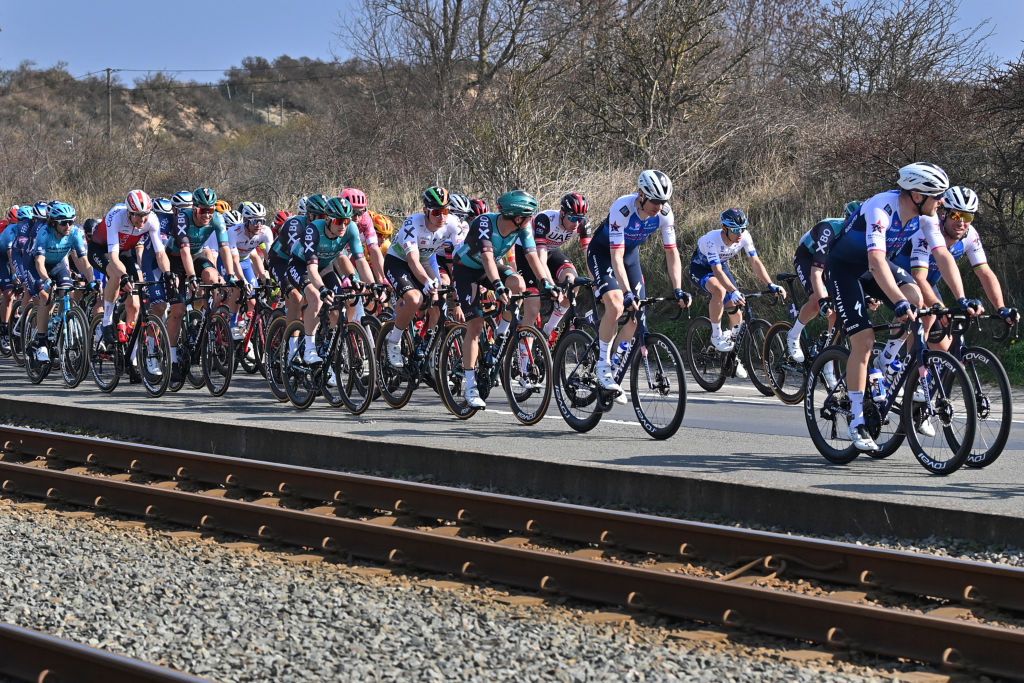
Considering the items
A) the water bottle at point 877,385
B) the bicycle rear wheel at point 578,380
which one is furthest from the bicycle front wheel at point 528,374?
the water bottle at point 877,385

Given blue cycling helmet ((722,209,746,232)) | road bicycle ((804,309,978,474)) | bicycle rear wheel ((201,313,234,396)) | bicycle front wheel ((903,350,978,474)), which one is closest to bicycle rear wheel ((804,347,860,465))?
road bicycle ((804,309,978,474))

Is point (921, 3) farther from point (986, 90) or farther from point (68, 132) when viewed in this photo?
point (68, 132)

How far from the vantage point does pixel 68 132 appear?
58.1m

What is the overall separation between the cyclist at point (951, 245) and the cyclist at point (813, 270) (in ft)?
6.97

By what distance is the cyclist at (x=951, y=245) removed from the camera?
10.1 m

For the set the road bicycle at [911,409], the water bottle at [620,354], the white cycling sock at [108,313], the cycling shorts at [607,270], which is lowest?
the road bicycle at [911,409]

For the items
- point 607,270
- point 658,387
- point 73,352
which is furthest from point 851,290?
point 73,352

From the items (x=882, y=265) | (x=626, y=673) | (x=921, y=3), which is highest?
(x=921, y=3)

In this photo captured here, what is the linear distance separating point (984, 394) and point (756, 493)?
189 cm

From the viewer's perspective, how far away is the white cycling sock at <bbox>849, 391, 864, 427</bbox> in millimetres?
9836

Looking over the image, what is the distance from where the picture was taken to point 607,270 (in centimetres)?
1206

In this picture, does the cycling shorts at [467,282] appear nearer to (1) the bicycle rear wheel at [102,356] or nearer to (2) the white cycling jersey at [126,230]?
(2) the white cycling jersey at [126,230]

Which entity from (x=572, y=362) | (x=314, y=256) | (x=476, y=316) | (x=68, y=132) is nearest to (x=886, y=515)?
(x=572, y=362)

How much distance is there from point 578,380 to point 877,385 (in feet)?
9.31
